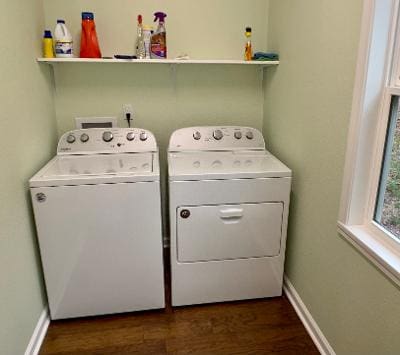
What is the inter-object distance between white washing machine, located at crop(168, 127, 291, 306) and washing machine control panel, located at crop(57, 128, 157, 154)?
26cm

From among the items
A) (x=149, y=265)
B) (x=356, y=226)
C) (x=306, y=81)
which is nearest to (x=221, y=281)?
(x=149, y=265)

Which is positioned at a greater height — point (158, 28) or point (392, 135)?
point (158, 28)

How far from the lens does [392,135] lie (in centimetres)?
128

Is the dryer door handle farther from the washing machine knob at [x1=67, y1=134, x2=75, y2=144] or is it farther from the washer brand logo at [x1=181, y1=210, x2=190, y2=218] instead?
the washing machine knob at [x1=67, y1=134, x2=75, y2=144]

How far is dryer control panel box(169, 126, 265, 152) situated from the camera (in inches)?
86.8

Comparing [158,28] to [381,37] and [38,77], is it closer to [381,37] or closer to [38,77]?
[38,77]

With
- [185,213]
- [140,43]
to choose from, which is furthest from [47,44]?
[185,213]

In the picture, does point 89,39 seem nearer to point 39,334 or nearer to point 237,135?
point 237,135

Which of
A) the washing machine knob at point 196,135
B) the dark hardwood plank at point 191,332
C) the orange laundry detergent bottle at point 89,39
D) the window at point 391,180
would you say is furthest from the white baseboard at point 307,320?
the orange laundry detergent bottle at point 89,39

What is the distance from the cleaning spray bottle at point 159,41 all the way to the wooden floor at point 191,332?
1.59 meters

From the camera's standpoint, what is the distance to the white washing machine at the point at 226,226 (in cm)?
177

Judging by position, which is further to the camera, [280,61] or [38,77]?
[280,61]

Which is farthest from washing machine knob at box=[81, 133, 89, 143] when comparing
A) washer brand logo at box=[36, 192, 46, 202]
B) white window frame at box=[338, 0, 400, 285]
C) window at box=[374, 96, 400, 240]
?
window at box=[374, 96, 400, 240]

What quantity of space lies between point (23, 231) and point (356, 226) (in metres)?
1.54
